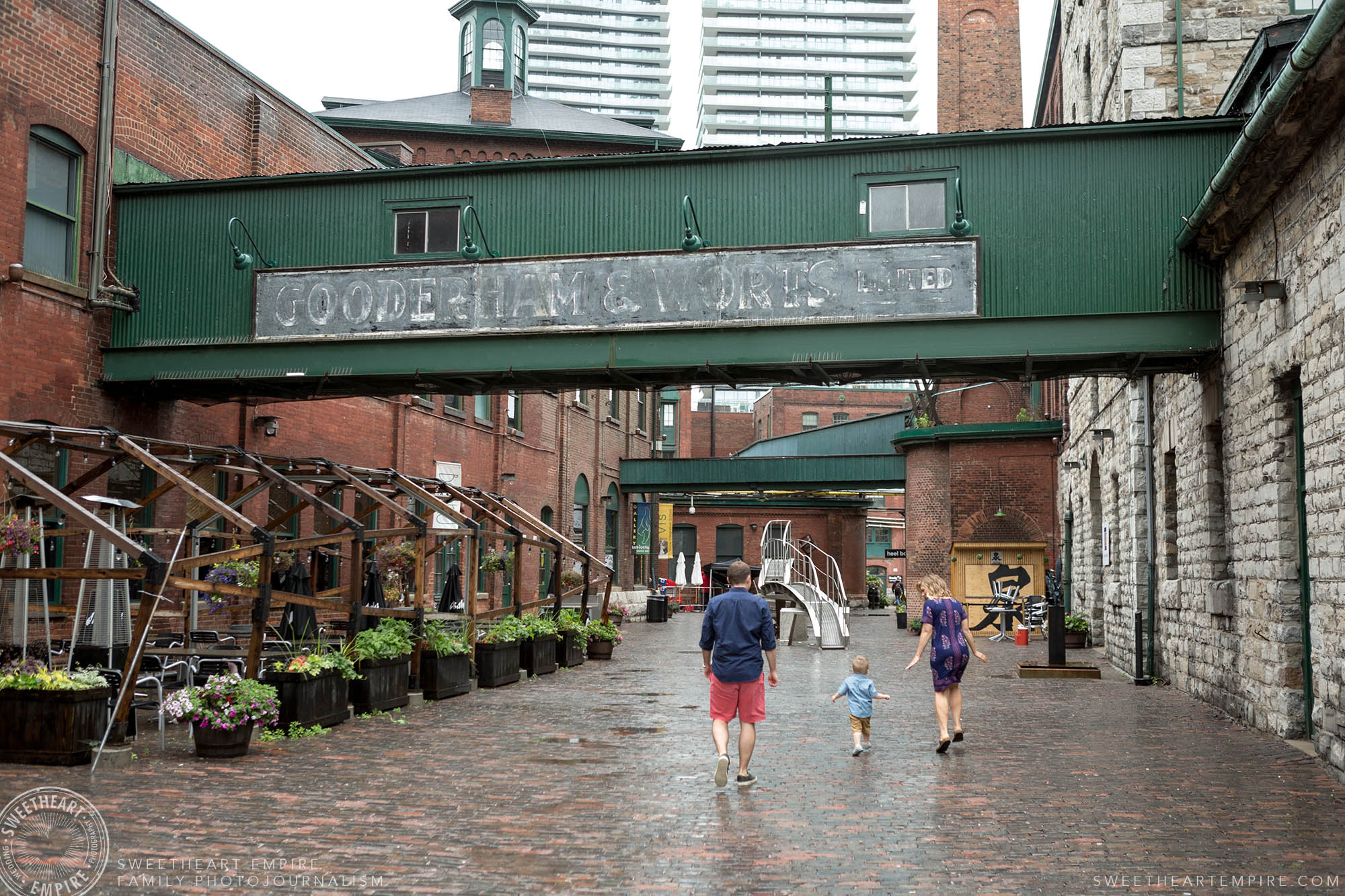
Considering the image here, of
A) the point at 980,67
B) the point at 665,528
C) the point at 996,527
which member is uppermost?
the point at 980,67

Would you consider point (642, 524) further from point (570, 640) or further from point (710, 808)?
point (710, 808)

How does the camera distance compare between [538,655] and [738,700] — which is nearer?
[738,700]

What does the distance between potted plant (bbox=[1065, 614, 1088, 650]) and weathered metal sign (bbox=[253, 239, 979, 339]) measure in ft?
38.9

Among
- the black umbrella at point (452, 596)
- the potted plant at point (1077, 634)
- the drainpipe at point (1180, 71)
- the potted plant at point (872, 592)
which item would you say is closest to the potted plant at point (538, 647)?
the black umbrella at point (452, 596)

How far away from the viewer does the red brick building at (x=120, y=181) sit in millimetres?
15477

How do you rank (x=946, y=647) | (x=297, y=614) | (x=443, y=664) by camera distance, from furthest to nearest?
(x=297, y=614), (x=443, y=664), (x=946, y=647)

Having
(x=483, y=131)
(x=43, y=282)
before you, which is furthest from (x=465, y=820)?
(x=483, y=131)

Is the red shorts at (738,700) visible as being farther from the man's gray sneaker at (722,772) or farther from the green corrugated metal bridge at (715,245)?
the green corrugated metal bridge at (715,245)

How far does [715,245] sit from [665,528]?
113 feet

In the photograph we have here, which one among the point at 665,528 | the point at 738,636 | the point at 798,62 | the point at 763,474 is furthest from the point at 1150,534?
the point at 798,62

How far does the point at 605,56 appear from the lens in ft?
505

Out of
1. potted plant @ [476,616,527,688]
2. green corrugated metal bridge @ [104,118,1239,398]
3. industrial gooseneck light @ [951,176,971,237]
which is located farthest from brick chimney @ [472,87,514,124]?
industrial gooseneck light @ [951,176,971,237]

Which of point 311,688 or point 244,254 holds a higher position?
point 244,254

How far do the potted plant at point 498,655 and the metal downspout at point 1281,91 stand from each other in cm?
1003
